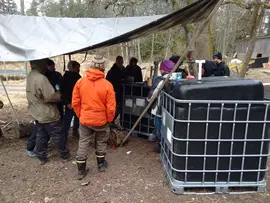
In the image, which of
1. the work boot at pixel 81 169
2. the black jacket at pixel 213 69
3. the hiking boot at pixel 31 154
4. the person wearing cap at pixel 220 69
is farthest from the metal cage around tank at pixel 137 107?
the person wearing cap at pixel 220 69

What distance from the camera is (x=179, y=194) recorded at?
309 centimetres

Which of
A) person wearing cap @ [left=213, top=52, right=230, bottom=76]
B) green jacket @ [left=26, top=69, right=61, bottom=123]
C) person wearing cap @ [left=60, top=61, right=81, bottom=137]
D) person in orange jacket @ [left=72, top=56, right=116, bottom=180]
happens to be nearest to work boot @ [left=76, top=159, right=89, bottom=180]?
person in orange jacket @ [left=72, top=56, right=116, bottom=180]

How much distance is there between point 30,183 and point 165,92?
239 centimetres

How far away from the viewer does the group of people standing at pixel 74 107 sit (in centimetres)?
337

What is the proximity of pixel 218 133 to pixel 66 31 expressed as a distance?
2.92 m

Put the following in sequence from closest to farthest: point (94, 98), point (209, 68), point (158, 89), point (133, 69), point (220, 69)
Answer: point (94, 98), point (158, 89), point (133, 69), point (209, 68), point (220, 69)

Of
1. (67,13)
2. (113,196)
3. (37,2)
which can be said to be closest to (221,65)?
(113,196)

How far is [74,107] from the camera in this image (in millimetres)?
3520

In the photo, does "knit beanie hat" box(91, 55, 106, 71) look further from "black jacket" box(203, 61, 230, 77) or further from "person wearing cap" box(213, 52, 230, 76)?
"person wearing cap" box(213, 52, 230, 76)

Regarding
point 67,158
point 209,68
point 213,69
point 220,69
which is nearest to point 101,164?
point 67,158

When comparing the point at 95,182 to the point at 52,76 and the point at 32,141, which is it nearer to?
the point at 32,141

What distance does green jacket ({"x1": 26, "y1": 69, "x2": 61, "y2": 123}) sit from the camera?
3727 millimetres

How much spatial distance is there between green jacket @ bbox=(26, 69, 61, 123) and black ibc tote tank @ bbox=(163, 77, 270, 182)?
6.54 ft

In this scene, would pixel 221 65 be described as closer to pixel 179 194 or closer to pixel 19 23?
pixel 179 194
